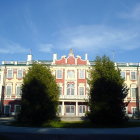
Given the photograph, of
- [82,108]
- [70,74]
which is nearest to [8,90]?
[70,74]

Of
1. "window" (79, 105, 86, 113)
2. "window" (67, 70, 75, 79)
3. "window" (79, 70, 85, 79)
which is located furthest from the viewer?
"window" (67, 70, 75, 79)

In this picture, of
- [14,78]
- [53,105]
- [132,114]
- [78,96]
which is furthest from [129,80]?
[53,105]

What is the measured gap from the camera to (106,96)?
80.2 feet

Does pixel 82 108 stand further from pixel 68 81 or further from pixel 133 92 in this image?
pixel 133 92

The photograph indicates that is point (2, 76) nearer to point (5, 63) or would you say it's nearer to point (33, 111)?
point (5, 63)

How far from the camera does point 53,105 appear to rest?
1005 inches

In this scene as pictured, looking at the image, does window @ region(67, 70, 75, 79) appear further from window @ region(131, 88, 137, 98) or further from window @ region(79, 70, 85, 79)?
window @ region(131, 88, 137, 98)

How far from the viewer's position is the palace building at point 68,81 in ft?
161

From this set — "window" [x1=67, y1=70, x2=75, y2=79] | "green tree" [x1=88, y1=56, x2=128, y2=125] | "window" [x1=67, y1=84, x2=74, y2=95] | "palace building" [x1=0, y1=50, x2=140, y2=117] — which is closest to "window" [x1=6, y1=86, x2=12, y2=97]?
"palace building" [x1=0, y1=50, x2=140, y2=117]

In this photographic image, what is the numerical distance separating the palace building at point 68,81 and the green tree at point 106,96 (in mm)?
22589

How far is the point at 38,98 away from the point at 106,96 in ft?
22.7

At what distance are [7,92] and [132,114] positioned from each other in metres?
25.9

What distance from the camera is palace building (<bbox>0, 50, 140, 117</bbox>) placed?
49.0 m

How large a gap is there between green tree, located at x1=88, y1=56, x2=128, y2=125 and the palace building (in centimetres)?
2259
